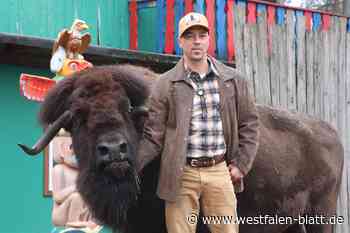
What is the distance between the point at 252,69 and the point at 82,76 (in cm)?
403

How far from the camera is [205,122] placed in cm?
634

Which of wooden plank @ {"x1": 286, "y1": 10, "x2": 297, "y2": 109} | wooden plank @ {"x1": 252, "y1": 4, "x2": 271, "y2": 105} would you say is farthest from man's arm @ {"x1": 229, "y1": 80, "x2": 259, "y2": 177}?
wooden plank @ {"x1": 286, "y1": 10, "x2": 297, "y2": 109}

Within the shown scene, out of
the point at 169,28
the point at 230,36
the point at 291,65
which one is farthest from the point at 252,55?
the point at 169,28

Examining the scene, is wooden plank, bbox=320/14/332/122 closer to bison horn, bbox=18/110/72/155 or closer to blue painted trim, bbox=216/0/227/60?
blue painted trim, bbox=216/0/227/60

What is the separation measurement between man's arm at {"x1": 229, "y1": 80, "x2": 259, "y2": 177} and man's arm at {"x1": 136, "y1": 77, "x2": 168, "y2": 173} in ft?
1.96

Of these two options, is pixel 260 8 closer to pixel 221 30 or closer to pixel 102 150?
pixel 221 30

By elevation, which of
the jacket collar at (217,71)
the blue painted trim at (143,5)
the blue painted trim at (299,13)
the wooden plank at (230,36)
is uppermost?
the blue painted trim at (143,5)

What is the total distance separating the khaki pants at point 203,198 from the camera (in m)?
6.25

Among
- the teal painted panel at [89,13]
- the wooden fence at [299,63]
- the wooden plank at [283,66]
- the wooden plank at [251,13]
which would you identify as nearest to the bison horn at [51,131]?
the wooden fence at [299,63]

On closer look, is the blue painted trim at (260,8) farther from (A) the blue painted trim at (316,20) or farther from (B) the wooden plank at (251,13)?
(A) the blue painted trim at (316,20)

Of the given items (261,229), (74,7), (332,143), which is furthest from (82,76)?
(74,7)

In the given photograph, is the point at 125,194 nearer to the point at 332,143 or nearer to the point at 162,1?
the point at 332,143

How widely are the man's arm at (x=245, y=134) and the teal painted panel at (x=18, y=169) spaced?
408cm

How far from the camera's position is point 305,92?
10805 mm
